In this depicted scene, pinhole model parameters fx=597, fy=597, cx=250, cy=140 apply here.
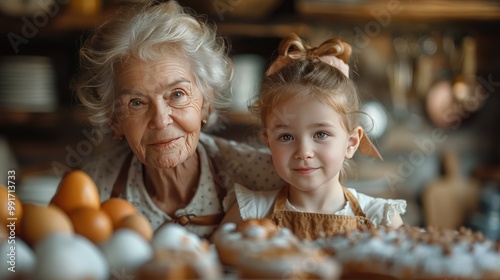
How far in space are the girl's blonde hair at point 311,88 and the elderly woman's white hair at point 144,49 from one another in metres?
0.16

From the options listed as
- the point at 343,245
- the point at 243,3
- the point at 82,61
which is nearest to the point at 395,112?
the point at 243,3

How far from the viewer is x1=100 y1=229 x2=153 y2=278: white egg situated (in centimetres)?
65

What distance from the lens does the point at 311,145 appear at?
997mm

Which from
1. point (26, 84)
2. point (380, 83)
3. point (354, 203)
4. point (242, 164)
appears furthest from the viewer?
point (380, 83)

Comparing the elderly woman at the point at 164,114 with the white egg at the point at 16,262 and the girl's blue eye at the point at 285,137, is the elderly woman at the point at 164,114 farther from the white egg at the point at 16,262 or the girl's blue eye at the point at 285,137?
the white egg at the point at 16,262

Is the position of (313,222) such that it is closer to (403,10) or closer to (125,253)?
(125,253)

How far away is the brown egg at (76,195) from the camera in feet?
2.76

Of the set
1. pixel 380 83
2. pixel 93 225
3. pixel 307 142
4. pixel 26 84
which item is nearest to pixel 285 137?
pixel 307 142

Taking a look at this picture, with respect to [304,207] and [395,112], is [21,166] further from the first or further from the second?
[304,207]

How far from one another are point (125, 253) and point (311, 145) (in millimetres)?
437

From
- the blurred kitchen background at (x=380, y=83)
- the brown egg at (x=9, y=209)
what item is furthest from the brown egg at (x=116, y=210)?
the blurred kitchen background at (x=380, y=83)

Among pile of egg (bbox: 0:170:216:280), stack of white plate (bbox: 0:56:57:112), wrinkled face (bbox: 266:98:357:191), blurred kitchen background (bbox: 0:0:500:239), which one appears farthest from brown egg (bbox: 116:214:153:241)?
stack of white plate (bbox: 0:56:57:112)

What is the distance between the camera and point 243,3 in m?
2.46

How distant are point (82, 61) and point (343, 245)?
2.39ft
